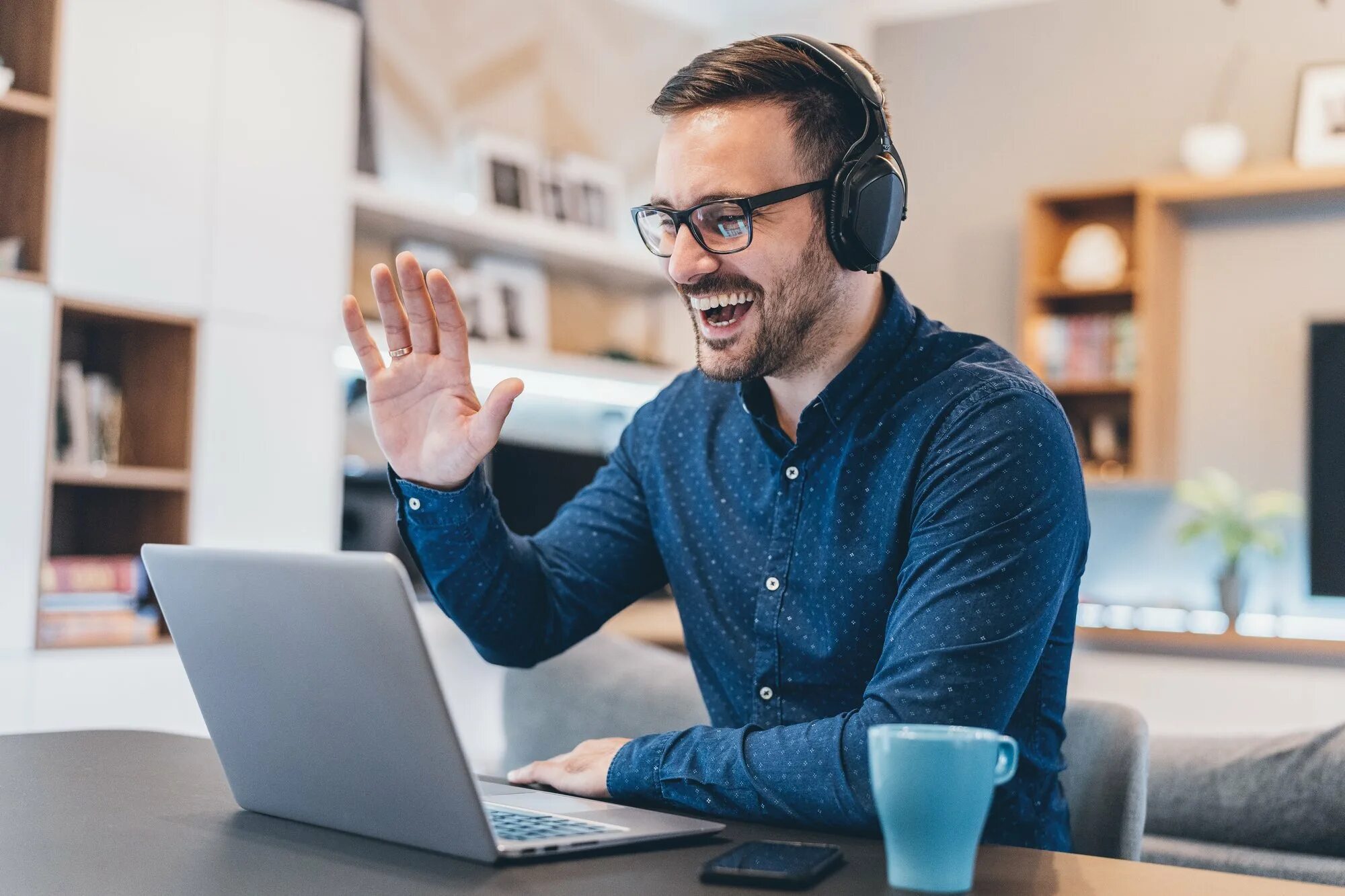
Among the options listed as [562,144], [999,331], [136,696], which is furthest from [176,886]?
[999,331]

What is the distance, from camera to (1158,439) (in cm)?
439

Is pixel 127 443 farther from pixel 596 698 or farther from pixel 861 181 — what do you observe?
pixel 861 181

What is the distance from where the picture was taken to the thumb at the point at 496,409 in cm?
116

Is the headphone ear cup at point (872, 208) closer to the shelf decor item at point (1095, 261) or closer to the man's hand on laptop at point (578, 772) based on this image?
the man's hand on laptop at point (578, 772)

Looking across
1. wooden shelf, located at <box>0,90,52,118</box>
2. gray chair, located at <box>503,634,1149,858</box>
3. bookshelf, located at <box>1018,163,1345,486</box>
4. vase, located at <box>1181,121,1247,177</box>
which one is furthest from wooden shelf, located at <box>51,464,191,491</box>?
vase, located at <box>1181,121,1247,177</box>

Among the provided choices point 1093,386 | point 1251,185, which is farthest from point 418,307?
point 1251,185

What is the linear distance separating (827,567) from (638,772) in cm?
36

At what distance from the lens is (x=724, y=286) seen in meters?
1.38

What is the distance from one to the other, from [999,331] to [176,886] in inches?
175

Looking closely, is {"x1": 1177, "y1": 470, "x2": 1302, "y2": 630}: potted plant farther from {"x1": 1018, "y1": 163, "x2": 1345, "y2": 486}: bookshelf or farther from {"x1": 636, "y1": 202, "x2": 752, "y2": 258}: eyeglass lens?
{"x1": 636, "y1": 202, "x2": 752, "y2": 258}: eyeglass lens

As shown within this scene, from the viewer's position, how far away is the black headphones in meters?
1.35

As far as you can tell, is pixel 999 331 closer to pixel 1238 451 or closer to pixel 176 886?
pixel 1238 451

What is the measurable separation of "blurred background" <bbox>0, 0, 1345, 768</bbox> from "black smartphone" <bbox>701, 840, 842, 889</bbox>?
245cm

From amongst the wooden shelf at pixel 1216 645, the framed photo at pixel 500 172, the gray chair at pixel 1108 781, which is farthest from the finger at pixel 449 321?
the wooden shelf at pixel 1216 645
